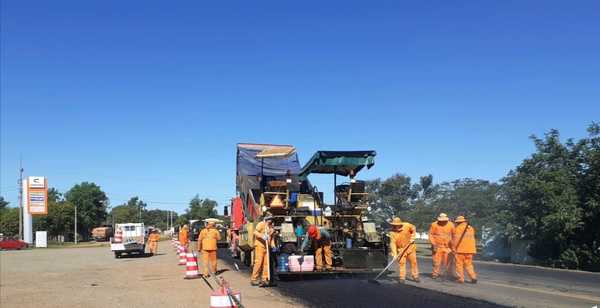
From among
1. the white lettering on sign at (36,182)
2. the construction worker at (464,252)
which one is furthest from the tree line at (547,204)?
the white lettering on sign at (36,182)

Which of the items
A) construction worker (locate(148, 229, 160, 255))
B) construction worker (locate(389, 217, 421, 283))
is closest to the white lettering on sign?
construction worker (locate(148, 229, 160, 255))

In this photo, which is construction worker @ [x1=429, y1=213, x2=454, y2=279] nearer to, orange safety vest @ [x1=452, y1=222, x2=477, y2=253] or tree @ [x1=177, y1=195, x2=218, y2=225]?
orange safety vest @ [x1=452, y1=222, x2=477, y2=253]

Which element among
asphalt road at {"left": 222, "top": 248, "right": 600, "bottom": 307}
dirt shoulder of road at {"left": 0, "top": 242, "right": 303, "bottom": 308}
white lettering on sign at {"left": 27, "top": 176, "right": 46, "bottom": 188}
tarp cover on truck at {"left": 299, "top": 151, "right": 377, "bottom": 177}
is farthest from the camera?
white lettering on sign at {"left": 27, "top": 176, "right": 46, "bottom": 188}

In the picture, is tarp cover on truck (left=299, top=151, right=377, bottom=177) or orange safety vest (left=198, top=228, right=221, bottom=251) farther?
orange safety vest (left=198, top=228, right=221, bottom=251)

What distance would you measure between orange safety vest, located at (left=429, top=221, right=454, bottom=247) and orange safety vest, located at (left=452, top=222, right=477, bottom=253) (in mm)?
174

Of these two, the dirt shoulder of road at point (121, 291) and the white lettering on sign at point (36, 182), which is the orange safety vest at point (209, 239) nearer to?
the dirt shoulder of road at point (121, 291)

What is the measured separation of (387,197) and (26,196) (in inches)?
1815

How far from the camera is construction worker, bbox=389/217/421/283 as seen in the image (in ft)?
41.8

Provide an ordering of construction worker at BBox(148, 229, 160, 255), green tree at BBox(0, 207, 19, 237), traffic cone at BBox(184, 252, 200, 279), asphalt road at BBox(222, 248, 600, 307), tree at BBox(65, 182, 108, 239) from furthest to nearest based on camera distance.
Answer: tree at BBox(65, 182, 108, 239)
green tree at BBox(0, 207, 19, 237)
construction worker at BBox(148, 229, 160, 255)
traffic cone at BBox(184, 252, 200, 279)
asphalt road at BBox(222, 248, 600, 307)

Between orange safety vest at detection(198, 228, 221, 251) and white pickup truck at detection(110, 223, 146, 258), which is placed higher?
orange safety vest at detection(198, 228, 221, 251)

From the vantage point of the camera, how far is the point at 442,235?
43.9ft

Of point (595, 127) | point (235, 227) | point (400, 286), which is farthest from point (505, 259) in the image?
point (400, 286)

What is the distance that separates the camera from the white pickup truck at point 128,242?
28.9 meters

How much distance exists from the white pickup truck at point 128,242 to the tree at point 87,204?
247 feet
